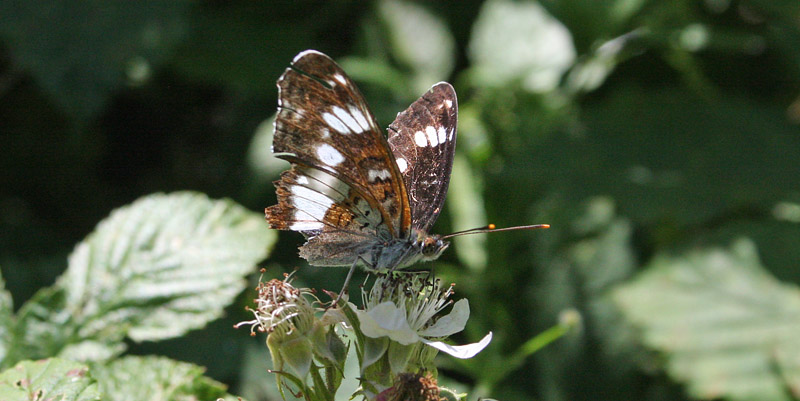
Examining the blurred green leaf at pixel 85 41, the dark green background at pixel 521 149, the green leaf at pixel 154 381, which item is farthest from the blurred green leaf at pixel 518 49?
the green leaf at pixel 154 381

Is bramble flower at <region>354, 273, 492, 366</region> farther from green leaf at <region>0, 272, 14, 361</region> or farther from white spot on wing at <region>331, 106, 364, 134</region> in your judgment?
green leaf at <region>0, 272, 14, 361</region>

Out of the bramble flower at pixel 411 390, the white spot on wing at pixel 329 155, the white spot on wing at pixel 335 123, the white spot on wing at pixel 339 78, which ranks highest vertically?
the white spot on wing at pixel 339 78

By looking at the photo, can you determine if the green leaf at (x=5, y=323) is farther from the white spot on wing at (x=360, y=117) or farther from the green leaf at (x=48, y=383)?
the white spot on wing at (x=360, y=117)

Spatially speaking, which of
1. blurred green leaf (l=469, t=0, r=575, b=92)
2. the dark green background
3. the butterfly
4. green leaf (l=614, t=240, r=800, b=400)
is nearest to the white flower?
the butterfly

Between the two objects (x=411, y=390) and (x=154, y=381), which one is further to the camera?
(x=154, y=381)

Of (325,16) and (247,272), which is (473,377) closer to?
(247,272)

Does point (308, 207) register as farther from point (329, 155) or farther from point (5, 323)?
point (5, 323)

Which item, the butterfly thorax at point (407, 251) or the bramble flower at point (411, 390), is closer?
the bramble flower at point (411, 390)

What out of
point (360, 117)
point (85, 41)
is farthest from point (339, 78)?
point (85, 41)
